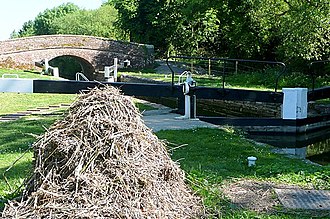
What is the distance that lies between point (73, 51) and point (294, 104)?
2207 centimetres

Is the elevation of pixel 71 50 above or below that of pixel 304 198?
above

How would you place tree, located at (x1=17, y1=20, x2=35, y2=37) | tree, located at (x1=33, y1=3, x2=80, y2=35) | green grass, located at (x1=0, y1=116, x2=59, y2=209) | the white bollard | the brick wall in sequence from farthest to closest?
tree, located at (x1=17, y1=20, x2=35, y2=37)
tree, located at (x1=33, y1=3, x2=80, y2=35)
the brick wall
the white bollard
green grass, located at (x1=0, y1=116, x2=59, y2=209)

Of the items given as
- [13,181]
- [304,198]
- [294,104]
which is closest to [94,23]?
[294,104]

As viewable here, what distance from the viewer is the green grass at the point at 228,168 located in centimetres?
450

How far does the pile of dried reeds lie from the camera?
3572 mm

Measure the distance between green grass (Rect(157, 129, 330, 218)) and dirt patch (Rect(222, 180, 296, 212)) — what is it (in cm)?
11

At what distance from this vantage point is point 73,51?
3086cm

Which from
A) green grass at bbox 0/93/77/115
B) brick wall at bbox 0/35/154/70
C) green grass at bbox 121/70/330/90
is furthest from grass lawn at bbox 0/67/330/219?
brick wall at bbox 0/35/154/70

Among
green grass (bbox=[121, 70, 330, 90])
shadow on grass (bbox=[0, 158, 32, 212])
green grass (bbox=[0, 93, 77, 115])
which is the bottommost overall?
shadow on grass (bbox=[0, 158, 32, 212])

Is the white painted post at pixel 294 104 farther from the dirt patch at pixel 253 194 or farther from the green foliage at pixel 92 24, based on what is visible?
the green foliage at pixel 92 24

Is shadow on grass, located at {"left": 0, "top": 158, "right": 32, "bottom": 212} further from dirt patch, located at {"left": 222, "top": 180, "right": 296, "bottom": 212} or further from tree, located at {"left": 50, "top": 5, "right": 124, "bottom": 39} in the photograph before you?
tree, located at {"left": 50, "top": 5, "right": 124, "bottom": 39}

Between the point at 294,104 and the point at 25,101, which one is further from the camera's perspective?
the point at 25,101

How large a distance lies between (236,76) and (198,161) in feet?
52.1

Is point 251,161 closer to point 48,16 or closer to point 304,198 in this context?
point 304,198
